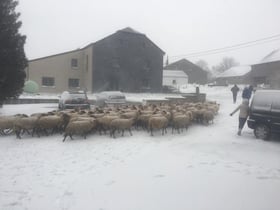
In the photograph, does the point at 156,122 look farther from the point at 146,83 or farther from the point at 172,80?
the point at 172,80

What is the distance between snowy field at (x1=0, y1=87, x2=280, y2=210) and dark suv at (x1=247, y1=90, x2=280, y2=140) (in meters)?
0.57

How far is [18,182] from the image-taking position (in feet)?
26.2

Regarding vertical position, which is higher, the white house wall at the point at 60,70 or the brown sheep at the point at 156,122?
the white house wall at the point at 60,70

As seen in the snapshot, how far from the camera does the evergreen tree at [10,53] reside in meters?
21.2

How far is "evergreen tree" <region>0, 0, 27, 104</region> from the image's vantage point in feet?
69.7

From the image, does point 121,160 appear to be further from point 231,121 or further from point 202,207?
point 231,121

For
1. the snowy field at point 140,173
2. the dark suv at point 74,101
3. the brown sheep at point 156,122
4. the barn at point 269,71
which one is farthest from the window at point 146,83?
the snowy field at point 140,173

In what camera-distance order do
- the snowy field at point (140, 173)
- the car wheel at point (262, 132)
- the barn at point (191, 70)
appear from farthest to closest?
the barn at point (191, 70) → the car wheel at point (262, 132) → the snowy field at point (140, 173)

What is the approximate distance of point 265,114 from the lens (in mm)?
12703

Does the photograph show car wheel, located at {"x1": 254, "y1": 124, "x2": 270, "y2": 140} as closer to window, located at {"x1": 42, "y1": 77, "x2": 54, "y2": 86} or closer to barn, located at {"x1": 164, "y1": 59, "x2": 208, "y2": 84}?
window, located at {"x1": 42, "y1": 77, "x2": 54, "y2": 86}

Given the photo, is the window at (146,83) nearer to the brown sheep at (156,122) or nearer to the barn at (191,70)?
the barn at (191,70)

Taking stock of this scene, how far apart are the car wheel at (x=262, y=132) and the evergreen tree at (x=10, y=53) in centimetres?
1620

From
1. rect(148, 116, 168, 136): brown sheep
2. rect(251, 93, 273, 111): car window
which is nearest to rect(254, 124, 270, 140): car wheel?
rect(251, 93, 273, 111): car window

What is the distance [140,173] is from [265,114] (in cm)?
673
